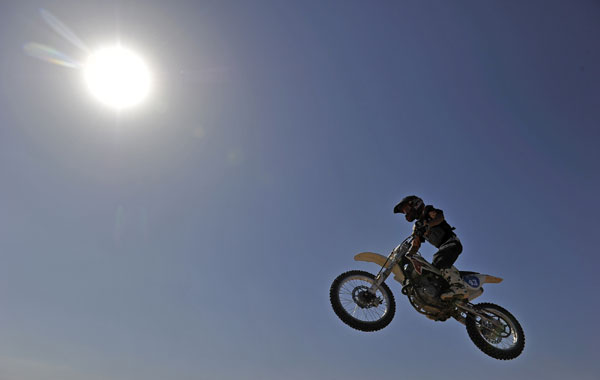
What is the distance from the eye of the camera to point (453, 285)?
10.2 m

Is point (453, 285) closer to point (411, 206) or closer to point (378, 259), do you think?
point (378, 259)

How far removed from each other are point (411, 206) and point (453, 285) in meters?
2.44

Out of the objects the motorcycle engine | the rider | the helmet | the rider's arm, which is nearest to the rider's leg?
the rider

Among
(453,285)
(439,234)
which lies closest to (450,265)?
(453,285)

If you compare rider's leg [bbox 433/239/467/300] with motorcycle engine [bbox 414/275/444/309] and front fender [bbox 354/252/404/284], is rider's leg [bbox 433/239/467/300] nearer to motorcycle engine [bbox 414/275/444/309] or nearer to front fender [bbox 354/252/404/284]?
motorcycle engine [bbox 414/275/444/309]

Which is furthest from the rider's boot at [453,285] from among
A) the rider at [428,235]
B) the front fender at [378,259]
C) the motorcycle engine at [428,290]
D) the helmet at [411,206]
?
the helmet at [411,206]

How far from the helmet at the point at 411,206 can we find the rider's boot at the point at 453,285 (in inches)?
69.6

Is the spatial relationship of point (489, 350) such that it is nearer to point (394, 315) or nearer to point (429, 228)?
point (394, 315)

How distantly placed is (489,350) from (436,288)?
228cm

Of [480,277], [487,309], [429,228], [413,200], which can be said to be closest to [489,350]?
[487,309]

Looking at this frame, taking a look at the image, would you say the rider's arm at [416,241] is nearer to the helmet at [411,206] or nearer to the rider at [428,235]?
the rider at [428,235]

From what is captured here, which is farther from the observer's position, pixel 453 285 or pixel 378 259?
pixel 378 259

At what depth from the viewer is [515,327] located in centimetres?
1068

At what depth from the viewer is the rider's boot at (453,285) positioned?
1002 centimetres
